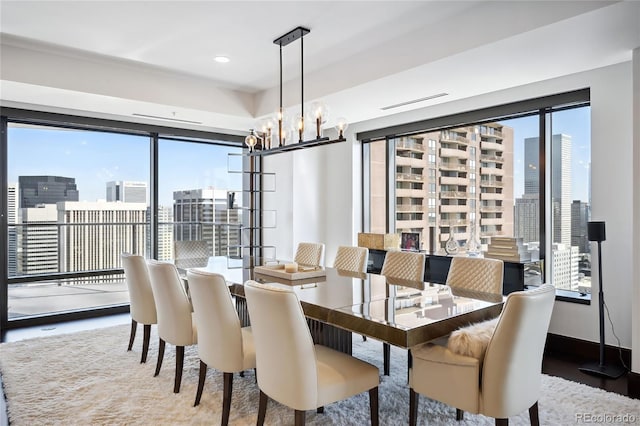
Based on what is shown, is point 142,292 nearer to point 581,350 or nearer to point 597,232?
point 597,232

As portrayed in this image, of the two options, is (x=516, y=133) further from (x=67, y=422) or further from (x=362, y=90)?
(x=67, y=422)

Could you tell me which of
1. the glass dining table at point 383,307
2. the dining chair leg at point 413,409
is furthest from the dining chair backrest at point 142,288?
the dining chair leg at point 413,409

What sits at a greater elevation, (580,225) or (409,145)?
(409,145)

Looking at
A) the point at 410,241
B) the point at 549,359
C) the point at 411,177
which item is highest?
the point at 411,177

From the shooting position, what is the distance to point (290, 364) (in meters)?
2.03

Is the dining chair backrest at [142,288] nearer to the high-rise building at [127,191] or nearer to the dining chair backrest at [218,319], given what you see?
the dining chair backrest at [218,319]

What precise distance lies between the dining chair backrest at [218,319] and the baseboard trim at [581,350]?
300 cm

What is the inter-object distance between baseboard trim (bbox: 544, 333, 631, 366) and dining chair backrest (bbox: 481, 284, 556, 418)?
6.93 ft

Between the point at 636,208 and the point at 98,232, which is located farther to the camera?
the point at 98,232

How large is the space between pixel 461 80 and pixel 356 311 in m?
2.46

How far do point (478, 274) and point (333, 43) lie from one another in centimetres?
232

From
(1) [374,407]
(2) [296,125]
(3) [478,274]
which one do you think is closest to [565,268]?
(3) [478,274]

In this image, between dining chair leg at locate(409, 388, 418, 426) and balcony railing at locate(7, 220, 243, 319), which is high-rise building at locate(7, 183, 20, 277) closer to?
balcony railing at locate(7, 220, 243, 319)

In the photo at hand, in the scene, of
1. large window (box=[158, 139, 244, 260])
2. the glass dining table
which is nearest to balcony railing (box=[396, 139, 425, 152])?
large window (box=[158, 139, 244, 260])
